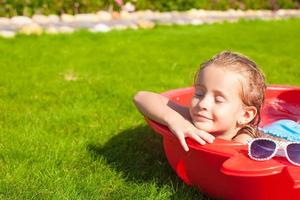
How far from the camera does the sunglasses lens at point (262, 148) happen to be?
227 cm

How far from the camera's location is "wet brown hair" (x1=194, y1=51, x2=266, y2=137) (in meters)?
2.73

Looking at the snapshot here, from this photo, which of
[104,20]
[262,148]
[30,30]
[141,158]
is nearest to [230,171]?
[262,148]

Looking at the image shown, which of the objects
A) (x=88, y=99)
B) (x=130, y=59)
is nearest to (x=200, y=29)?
(x=130, y=59)

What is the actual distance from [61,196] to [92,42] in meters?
4.55

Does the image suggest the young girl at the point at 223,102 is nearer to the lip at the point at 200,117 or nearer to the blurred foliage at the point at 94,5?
the lip at the point at 200,117

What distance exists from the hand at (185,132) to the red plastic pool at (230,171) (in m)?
0.03

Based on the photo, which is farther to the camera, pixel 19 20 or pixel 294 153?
pixel 19 20

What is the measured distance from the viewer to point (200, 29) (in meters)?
9.18

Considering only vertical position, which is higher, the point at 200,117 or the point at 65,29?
the point at 200,117

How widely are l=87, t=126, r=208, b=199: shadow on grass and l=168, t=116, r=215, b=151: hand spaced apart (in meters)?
0.43

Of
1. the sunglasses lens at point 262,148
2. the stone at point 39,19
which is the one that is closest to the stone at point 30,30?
the stone at point 39,19

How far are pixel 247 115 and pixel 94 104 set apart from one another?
5.87ft

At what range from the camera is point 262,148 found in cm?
230

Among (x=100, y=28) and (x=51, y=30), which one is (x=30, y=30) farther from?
(x=100, y=28)
